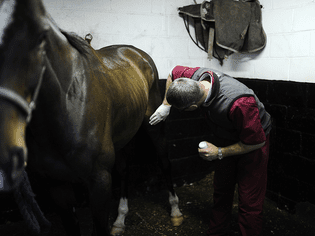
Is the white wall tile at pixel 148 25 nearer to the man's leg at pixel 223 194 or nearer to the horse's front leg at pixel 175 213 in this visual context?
the man's leg at pixel 223 194

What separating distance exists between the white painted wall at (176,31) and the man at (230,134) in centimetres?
70

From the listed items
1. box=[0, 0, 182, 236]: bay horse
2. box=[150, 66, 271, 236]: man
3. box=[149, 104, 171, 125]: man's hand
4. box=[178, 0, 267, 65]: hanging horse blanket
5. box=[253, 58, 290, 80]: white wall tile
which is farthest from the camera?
box=[178, 0, 267, 65]: hanging horse blanket

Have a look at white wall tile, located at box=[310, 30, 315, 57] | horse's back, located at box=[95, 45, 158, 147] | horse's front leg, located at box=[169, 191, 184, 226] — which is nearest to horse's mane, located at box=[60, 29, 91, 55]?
horse's back, located at box=[95, 45, 158, 147]

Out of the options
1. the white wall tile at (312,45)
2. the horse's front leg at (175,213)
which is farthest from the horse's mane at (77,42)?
the white wall tile at (312,45)

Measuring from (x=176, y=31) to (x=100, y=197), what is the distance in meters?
1.92

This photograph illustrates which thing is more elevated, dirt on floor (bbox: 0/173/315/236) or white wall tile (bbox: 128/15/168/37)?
white wall tile (bbox: 128/15/168/37)

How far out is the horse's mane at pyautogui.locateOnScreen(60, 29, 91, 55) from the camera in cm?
110

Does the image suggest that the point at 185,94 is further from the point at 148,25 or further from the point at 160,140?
the point at 148,25

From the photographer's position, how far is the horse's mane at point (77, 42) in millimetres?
1101

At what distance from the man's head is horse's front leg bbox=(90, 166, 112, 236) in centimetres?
52

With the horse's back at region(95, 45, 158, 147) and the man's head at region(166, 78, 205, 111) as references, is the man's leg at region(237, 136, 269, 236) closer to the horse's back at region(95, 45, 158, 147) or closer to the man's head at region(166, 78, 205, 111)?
the man's head at region(166, 78, 205, 111)

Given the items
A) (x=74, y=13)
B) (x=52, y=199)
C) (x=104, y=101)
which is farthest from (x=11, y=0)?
(x=74, y=13)

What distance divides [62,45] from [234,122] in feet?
3.21

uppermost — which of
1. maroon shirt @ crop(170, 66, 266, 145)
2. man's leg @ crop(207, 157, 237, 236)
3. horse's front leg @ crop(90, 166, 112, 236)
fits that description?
maroon shirt @ crop(170, 66, 266, 145)
